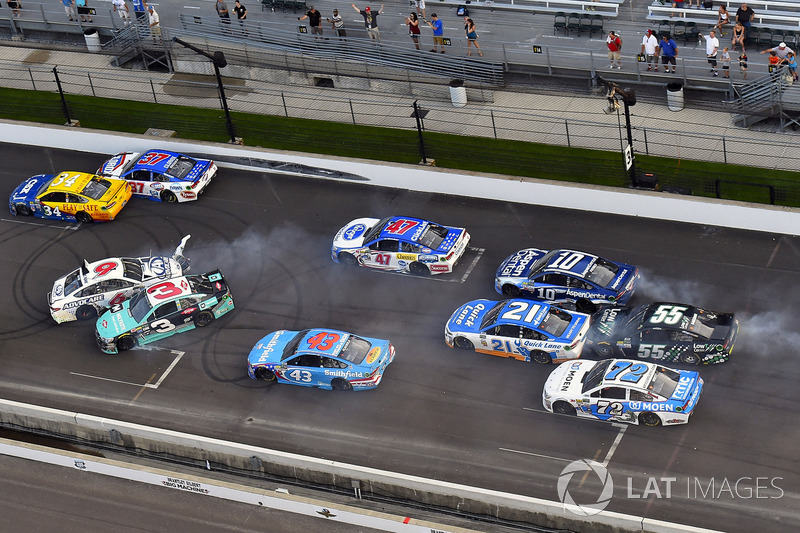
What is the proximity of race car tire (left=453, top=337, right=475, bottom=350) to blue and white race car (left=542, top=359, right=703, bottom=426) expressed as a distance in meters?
2.82

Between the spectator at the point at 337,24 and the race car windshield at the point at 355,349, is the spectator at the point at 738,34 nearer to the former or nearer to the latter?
the spectator at the point at 337,24

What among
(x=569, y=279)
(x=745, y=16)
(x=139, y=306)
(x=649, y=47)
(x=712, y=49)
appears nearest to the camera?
(x=569, y=279)

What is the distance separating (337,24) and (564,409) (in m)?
21.7

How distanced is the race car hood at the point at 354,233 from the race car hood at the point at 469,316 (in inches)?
171

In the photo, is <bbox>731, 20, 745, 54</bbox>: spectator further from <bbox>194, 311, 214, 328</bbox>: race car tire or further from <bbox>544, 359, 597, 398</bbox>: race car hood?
<bbox>194, 311, 214, 328</bbox>: race car tire

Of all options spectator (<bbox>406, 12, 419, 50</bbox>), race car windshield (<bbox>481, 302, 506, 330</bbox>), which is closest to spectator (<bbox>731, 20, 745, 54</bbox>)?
spectator (<bbox>406, 12, 419, 50</bbox>)

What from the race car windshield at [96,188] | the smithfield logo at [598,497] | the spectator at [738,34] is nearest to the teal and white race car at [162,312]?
the race car windshield at [96,188]

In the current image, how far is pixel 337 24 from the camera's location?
147 feet

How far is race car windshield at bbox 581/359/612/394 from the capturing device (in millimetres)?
27703

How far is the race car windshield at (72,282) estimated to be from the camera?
3291 centimetres

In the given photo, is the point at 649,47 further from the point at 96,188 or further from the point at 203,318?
the point at 96,188

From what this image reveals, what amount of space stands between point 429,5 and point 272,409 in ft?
74.9

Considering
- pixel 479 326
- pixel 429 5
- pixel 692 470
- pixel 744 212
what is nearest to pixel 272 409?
pixel 479 326

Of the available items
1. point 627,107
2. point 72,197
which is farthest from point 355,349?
point 72,197
